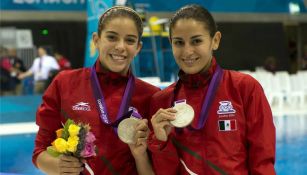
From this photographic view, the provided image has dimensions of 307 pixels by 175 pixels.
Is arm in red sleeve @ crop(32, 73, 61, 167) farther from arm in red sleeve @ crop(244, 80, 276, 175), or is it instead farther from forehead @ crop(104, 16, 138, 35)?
arm in red sleeve @ crop(244, 80, 276, 175)

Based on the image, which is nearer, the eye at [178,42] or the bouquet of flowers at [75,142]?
the bouquet of flowers at [75,142]

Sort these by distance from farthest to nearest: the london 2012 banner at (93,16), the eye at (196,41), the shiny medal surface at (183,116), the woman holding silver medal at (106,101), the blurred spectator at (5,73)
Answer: the blurred spectator at (5,73) → the london 2012 banner at (93,16) → the woman holding silver medal at (106,101) → the eye at (196,41) → the shiny medal surface at (183,116)

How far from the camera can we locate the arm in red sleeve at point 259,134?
2.03 metres

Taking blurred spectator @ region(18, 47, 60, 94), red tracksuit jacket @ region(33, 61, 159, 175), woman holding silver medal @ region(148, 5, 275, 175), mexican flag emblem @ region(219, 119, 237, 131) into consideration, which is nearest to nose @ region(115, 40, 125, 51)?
red tracksuit jacket @ region(33, 61, 159, 175)

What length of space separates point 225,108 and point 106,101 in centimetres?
66

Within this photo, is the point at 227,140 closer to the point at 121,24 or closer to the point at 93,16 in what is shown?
the point at 121,24

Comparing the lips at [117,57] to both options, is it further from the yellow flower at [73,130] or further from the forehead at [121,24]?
the yellow flower at [73,130]

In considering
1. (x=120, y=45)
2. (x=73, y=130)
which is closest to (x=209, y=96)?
(x=120, y=45)

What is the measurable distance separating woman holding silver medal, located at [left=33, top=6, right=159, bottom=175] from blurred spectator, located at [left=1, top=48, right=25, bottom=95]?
13.2 meters

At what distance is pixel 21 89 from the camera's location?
49.9 ft

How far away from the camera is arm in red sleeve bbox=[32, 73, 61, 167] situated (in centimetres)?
238

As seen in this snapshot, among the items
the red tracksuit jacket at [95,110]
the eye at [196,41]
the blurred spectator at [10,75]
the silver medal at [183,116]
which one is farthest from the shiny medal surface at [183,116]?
the blurred spectator at [10,75]

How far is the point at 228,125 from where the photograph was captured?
2.10 metres

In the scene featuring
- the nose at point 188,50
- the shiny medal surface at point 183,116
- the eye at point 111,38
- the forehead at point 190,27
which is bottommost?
the shiny medal surface at point 183,116
